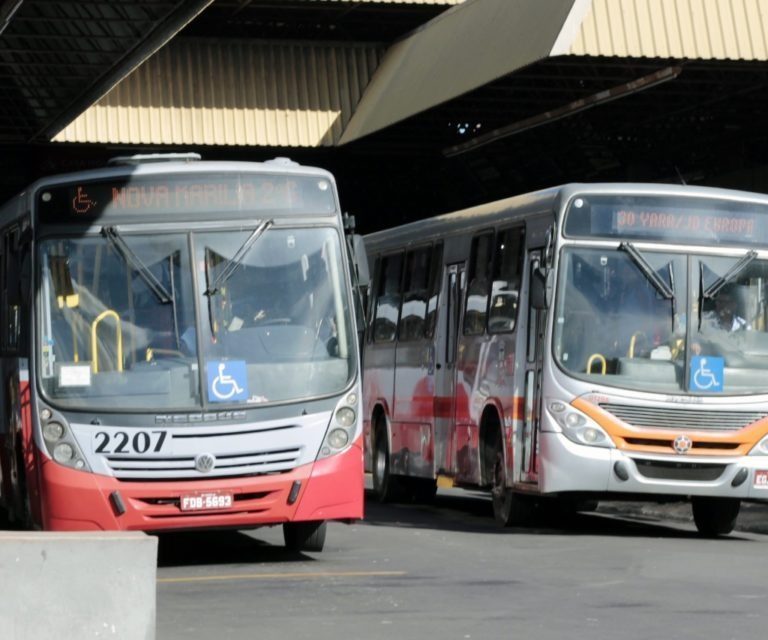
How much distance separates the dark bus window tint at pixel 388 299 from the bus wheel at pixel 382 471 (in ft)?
3.61

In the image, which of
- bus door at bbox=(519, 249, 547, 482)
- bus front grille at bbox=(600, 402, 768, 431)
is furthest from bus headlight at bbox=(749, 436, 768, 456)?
bus door at bbox=(519, 249, 547, 482)

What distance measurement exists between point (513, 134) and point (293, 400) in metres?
18.2

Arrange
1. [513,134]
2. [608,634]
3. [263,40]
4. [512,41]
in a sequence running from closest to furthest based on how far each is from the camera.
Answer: [608,634] < [512,41] < [513,134] < [263,40]

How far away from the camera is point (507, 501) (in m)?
18.6

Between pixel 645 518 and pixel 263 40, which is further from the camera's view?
pixel 263 40

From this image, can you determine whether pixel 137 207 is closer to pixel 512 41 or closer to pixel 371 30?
pixel 512 41

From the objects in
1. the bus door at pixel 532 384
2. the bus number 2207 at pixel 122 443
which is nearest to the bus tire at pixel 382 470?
the bus door at pixel 532 384

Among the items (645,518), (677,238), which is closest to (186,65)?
(645,518)

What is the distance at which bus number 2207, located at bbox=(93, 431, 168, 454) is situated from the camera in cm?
1419

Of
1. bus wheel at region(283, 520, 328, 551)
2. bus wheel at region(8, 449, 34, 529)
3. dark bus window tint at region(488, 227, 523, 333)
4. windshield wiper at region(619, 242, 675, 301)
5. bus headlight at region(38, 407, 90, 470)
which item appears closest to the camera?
bus headlight at region(38, 407, 90, 470)

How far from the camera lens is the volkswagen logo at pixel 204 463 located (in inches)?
561

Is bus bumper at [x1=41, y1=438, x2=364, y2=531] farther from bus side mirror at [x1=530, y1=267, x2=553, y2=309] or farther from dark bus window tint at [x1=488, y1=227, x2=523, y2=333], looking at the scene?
dark bus window tint at [x1=488, y1=227, x2=523, y2=333]

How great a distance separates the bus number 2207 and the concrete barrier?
4.99 meters

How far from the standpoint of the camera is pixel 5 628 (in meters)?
8.91
